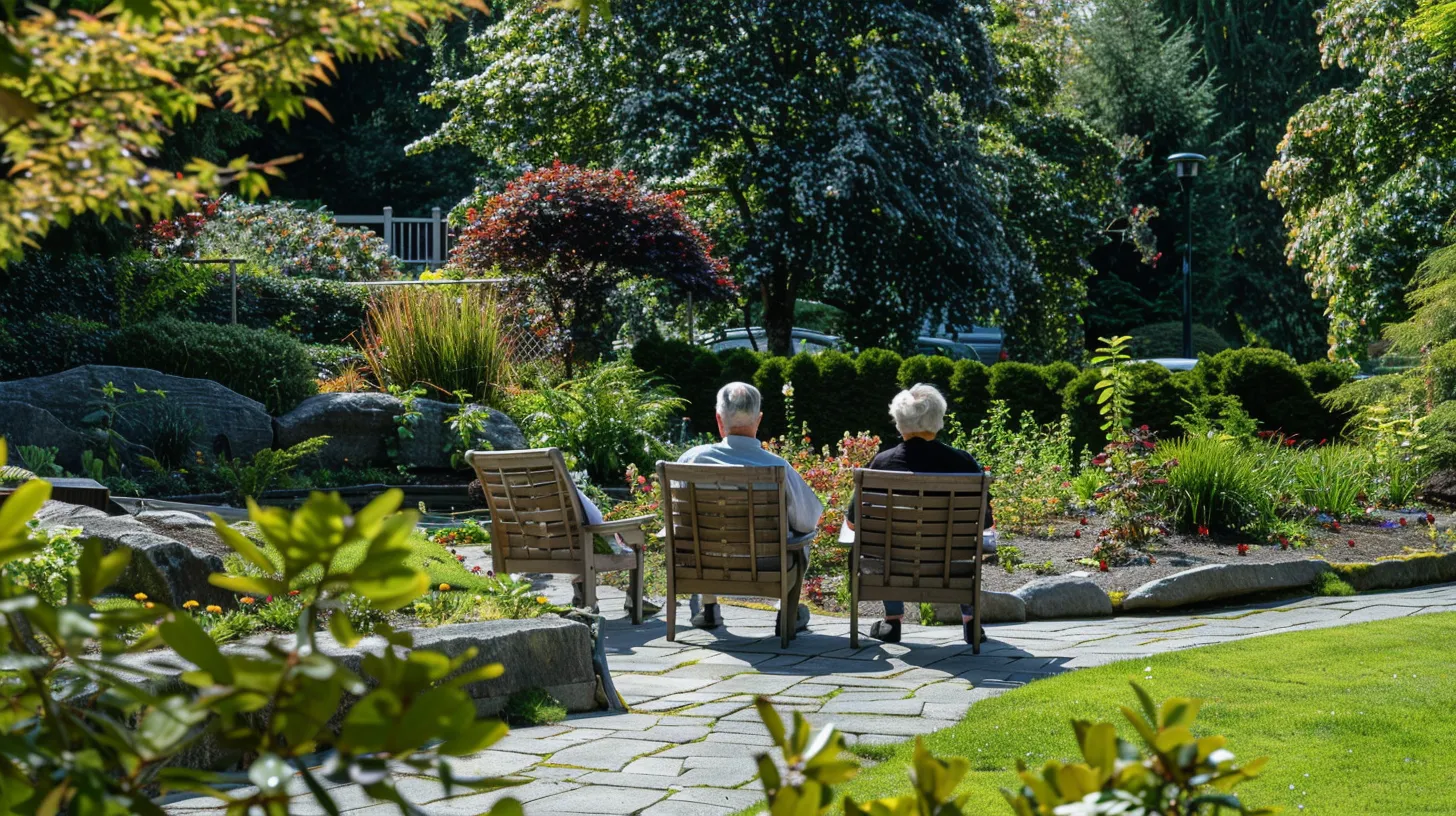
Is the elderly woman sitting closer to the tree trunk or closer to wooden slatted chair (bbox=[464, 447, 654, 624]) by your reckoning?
wooden slatted chair (bbox=[464, 447, 654, 624])

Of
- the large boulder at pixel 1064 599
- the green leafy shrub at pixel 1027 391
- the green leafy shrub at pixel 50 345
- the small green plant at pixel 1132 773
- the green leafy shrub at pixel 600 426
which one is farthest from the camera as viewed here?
the green leafy shrub at pixel 1027 391

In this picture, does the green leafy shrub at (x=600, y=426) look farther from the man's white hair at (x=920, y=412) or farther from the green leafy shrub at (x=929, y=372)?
the man's white hair at (x=920, y=412)

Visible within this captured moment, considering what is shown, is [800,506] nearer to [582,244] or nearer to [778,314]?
[582,244]

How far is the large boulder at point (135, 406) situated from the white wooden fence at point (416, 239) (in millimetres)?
14765

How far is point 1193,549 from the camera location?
27.8 feet

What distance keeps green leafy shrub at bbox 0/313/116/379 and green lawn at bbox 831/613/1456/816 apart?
400 inches

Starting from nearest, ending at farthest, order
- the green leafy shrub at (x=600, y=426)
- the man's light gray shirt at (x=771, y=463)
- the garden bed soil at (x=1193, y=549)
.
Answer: the man's light gray shirt at (x=771, y=463) → the garden bed soil at (x=1193, y=549) → the green leafy shrub at (x=600, y=426)

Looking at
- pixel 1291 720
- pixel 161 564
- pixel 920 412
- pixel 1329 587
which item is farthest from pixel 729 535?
pixel 1329 587

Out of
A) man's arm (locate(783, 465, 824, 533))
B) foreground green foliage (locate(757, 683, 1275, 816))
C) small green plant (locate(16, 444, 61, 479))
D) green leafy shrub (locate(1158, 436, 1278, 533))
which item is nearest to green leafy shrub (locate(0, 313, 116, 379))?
small green plant (locate(16, 444, 61, 479))

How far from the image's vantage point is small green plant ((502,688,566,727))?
15.6ft

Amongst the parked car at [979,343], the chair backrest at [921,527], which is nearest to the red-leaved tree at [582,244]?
the chair backrest at [921,527]

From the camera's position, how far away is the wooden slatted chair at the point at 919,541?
242 inches

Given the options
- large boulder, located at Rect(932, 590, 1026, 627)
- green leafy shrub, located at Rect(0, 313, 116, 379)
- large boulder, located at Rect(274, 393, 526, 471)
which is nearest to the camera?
large boulder, located at Rect(932, 590, 1026, 627)

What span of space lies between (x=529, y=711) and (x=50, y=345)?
952cm
